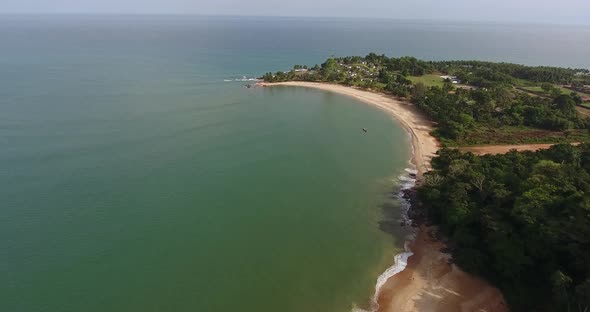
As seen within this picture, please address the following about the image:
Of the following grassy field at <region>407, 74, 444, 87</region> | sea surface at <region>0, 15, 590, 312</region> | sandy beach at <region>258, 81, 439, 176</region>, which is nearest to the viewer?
sea surface at <region>0, 15, 590, 312</region>

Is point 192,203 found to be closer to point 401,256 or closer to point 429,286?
point 401,256

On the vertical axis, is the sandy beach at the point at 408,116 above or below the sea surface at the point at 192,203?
above

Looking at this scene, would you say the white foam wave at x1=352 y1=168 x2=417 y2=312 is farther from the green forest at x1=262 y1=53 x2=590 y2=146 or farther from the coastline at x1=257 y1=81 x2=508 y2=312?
the green forest at x1=262 y1=53 x2=590 y2=146

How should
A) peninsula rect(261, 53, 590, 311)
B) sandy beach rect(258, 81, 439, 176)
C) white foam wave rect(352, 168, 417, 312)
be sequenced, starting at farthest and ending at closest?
sandy beach rect(258, 81, 439, 176) → white foam wave rect(352, 168, 417, 312) → peninsula rect(261, 53, 590, 311)

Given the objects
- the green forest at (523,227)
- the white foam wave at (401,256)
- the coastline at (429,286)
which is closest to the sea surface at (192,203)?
the white foam wave at (401,256)

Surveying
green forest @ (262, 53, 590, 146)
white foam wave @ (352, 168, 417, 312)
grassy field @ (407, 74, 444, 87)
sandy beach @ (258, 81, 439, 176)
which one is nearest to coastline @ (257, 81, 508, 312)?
white foam wave @ (352, 168, 417, 312)

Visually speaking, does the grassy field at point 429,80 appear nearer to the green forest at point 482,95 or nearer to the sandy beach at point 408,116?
the green forest at point 482,95
